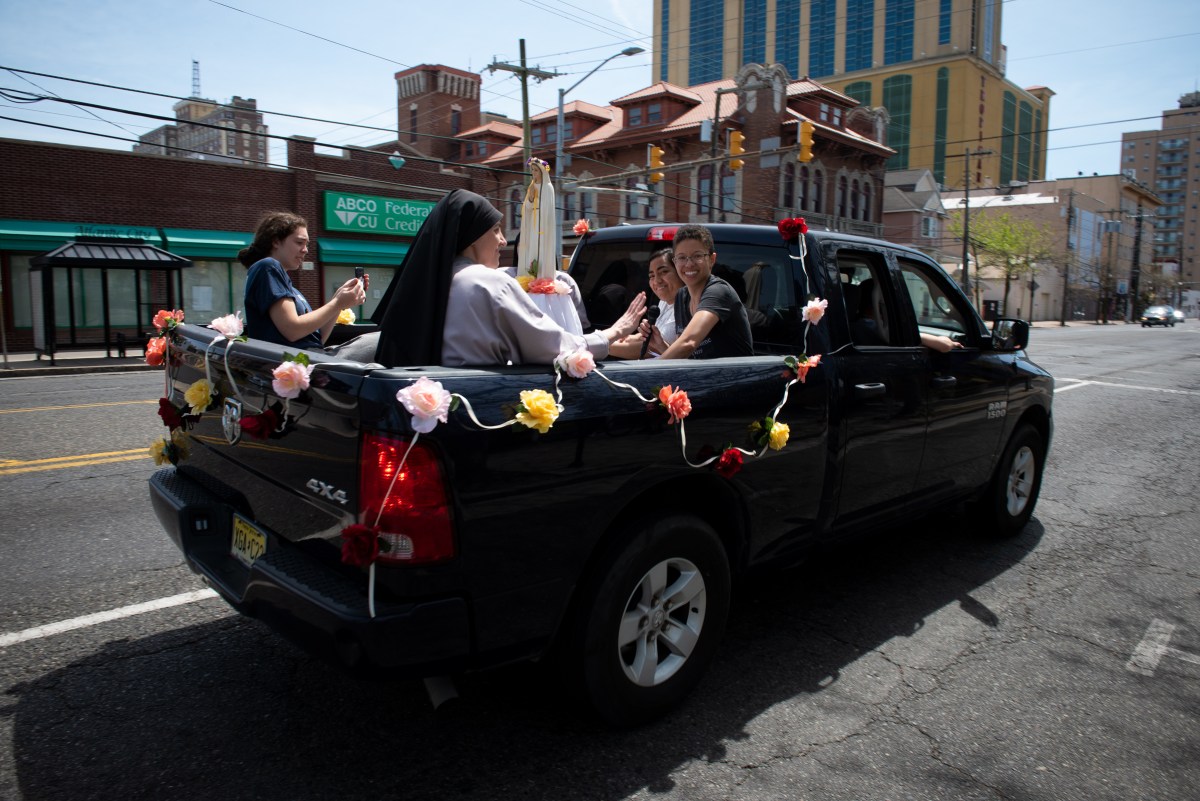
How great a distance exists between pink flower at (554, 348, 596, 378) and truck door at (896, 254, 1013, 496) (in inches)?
95.8

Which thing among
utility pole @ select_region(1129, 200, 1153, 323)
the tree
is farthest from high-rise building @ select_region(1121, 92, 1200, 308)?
the tree

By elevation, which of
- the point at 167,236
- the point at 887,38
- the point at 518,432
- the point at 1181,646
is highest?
the point at 887,38

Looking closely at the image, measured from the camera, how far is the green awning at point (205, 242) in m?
24.8

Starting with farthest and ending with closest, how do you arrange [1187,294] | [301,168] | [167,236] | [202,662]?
[1187,294]
[301,168]
[167,236]
[202,662]

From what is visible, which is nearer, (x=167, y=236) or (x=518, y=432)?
(x=518, y=432)

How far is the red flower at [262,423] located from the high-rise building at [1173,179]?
182968 millimetres

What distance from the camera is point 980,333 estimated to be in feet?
15.8

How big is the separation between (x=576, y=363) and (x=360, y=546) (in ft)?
2.77

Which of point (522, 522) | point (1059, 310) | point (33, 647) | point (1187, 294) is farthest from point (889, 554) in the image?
point (1187, 294)

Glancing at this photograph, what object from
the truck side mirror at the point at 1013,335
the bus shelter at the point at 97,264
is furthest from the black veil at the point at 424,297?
the bus shelter at the point at 97,264

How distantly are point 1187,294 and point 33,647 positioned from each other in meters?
164

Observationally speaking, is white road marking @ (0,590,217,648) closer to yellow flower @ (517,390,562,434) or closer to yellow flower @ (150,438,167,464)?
yellow flower @ (150,438,167,464)

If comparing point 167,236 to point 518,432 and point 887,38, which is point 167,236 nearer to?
point 518,432

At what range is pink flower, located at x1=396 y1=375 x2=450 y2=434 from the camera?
213cm
